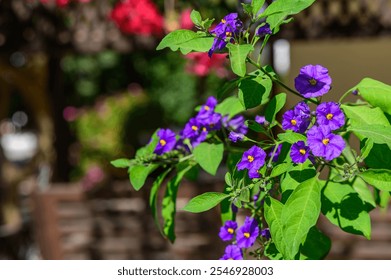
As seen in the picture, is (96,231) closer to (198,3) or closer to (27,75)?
(198,3)

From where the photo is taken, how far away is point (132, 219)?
18.0ft

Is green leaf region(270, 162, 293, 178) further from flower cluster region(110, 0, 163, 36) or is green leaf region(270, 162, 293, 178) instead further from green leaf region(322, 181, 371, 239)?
flower cluster region(110, 0, 163, 36)

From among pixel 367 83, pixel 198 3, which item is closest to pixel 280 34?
pixel 198 3

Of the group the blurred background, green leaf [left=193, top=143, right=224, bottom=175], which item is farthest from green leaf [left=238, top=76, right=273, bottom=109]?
the blurred background

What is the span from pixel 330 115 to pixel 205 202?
1.10 feet

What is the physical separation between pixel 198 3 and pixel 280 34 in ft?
2.39

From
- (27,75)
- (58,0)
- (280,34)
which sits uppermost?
(58,0)

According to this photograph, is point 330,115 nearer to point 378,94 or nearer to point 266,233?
point 378,94

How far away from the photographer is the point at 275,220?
145 cm

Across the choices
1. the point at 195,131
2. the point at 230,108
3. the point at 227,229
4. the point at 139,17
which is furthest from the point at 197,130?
the point at 139,17

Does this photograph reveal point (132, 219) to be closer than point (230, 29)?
No

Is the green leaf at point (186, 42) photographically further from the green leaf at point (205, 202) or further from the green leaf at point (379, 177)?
the green leaf at point (379, 177)

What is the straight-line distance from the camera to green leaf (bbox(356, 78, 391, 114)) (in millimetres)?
1614

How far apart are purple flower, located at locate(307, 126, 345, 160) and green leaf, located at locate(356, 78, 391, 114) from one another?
27cm
